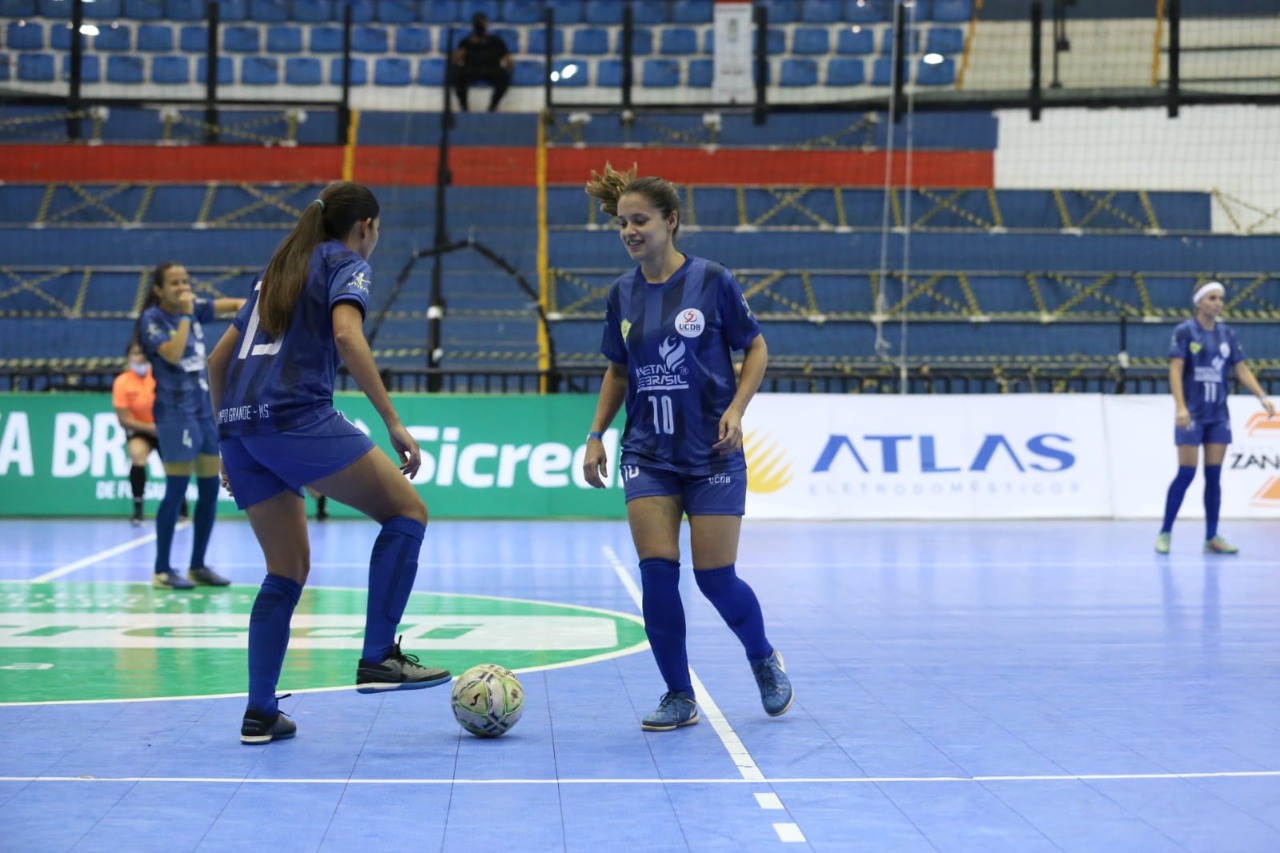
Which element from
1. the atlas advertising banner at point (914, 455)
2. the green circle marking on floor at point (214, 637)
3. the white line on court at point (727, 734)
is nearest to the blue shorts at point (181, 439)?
the green circle marking on floor at point (214, 637)

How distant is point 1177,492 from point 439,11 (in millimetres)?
18371

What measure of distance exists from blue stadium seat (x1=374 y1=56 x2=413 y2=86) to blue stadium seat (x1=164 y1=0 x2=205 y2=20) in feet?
11.6

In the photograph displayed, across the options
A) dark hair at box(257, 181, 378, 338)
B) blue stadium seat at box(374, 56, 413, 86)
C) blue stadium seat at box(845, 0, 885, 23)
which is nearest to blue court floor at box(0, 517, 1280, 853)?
dark hair at box(257, 181, 378, 338)

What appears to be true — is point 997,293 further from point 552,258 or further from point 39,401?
point 39,401

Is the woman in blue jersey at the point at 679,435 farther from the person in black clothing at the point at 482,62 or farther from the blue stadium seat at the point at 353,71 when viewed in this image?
the blue stadium seat at the point at 353,71

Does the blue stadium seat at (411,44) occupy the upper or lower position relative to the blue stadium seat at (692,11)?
lower

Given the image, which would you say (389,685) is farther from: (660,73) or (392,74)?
(392,74)

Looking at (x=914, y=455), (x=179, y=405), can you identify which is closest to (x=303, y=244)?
(x=179, y=405)

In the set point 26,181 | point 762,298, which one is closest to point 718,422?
point 762,298

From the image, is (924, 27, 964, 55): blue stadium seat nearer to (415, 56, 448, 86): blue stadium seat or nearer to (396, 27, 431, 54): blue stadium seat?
(415, 56, 448, 86): blue stadium seat

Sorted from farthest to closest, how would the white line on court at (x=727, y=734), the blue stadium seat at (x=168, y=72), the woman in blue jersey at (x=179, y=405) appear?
the blue stadium seat at (x=168, y=72)
the woman in blue jersey at (x=179, y=405)
the white line on court at (x=727, y=734)

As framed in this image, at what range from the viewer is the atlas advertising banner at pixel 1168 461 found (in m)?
15.4

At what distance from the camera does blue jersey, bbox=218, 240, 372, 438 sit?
488 cm

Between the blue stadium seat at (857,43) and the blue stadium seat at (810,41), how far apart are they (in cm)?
22
